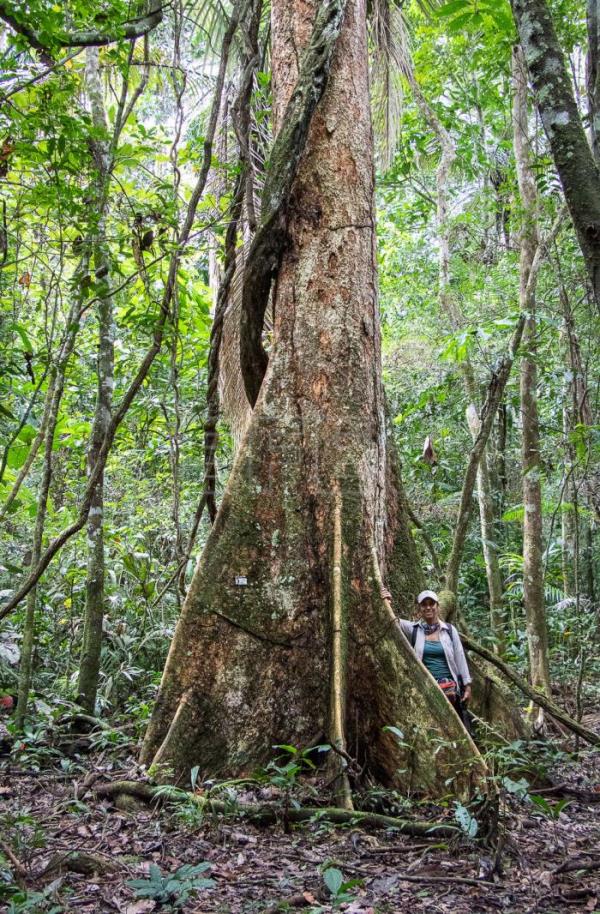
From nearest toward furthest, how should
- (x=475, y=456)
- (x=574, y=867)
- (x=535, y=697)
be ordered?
(x=574, y=867), (x=535, y=697), (x=475, y=456)

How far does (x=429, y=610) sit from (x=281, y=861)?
2.14 meters

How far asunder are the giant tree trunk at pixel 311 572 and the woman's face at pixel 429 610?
1.77 ft

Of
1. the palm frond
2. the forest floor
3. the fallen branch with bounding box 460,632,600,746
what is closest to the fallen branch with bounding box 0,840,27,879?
the forest floor

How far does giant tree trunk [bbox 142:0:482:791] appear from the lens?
152 inches

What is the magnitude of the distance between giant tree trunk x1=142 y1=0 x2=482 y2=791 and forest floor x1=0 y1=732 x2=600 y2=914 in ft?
1.48

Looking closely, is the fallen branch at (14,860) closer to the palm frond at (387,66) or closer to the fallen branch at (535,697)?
the fallen branch at (535,697)

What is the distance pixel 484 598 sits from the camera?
1165cm

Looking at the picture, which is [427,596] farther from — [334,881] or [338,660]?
[334,881]

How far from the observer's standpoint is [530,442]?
7230 mm

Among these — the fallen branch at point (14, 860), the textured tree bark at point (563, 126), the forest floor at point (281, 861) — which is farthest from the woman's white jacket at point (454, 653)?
the textured tree bark at point (563, 126)

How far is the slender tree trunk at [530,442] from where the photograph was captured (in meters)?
6.63

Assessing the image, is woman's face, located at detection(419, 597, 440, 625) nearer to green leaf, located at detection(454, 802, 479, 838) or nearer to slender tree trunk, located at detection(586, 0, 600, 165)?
green leaf, located at detection(454, 802, 479, 838)

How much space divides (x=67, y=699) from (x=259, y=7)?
5266mm

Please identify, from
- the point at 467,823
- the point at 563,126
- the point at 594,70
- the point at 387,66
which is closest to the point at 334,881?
the point at 467,823
